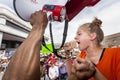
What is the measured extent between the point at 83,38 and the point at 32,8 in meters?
0.76

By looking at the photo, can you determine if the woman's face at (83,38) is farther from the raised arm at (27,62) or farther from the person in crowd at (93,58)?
the raised arm at (27,62)

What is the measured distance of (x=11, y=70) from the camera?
0.84m

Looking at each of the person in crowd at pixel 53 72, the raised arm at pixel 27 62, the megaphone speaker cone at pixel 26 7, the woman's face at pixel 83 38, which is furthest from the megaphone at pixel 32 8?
the person in crowd at pixel 53 72

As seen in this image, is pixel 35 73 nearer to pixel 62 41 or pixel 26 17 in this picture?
pixel 26 17

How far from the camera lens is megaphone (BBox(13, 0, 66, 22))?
1.22 metres

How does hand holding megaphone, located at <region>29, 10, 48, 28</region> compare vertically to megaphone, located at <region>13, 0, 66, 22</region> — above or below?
below

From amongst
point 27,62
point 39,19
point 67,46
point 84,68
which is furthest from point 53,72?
point 27,62

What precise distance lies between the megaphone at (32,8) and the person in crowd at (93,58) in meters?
0.32

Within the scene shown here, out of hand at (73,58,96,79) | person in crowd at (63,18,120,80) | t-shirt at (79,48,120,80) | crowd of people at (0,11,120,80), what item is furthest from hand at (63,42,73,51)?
hand at (73,58,96,79)

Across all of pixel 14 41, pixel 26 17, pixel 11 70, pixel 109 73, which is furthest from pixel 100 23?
pixel 14 41

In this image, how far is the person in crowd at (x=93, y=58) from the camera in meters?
1.07

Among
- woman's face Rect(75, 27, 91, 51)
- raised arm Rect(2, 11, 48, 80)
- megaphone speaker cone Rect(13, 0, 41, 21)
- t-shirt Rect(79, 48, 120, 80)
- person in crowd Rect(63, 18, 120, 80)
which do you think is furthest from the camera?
woman's face Rect(75, 27, 91, 51)

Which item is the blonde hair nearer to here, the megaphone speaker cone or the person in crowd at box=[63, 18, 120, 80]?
the person in crowd at box=[63, 18, 120, 80]

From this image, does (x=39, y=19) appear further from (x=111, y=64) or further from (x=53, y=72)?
(x=53, y=72)
